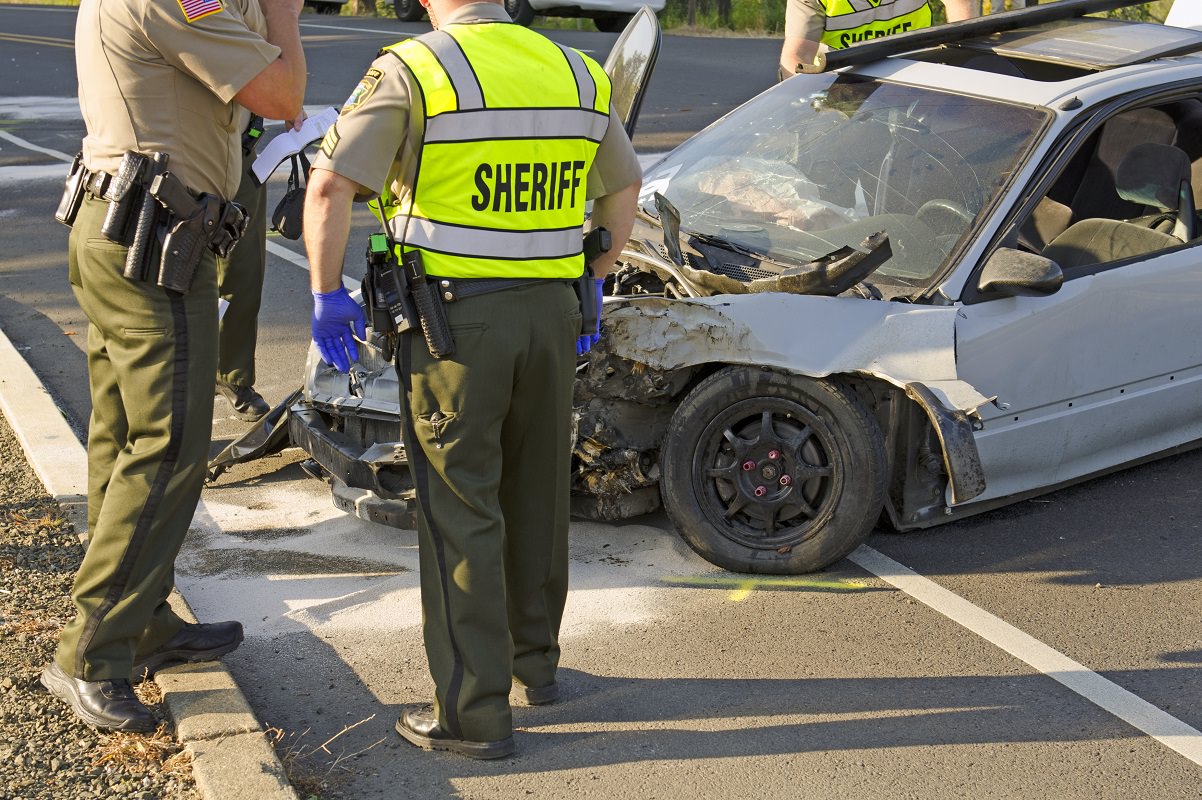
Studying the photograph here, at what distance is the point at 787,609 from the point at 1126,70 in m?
2.52

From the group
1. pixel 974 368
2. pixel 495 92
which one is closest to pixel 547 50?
pixel 495 92

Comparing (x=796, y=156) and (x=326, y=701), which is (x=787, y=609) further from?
(x=796, y=156)

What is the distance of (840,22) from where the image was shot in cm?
680

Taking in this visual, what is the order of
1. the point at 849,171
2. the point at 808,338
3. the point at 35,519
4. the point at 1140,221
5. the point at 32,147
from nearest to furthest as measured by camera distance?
the point at 808,338 → the point at 35,519 → the point at 849,171 → the point at 1140,221 → the point at 32,147

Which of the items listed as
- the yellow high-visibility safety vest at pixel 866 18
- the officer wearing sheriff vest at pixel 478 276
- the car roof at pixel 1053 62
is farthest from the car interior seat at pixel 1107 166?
the officer wearing sheriff vest at pixel 478 276

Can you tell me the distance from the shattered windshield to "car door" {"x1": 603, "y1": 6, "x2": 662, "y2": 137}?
1.83 ft

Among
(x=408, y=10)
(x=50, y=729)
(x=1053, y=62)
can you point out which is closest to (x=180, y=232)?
(x=50, y=729)

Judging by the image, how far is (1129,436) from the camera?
5074 millimetres

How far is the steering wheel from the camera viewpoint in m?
4.77

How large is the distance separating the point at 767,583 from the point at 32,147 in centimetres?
935

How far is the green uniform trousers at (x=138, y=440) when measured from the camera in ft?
11.1

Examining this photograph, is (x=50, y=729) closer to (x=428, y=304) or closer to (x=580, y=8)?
(x=428, y=304)

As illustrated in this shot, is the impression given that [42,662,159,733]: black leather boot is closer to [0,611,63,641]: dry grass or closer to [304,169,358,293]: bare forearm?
[0,611,63,641]: dry grass

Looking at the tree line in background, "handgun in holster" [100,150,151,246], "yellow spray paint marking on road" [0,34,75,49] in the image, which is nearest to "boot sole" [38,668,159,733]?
"handgun in holster" [100,150,151,246]
